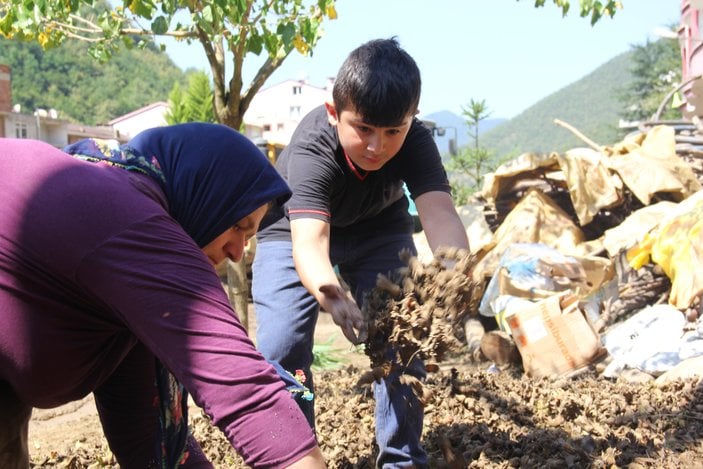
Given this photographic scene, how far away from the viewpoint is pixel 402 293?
7.95ft

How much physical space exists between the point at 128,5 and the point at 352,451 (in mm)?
2436

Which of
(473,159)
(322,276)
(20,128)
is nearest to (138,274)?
(322,276)

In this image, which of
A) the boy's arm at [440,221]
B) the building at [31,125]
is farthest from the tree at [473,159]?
the building at [31,125]

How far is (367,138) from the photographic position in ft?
8.31

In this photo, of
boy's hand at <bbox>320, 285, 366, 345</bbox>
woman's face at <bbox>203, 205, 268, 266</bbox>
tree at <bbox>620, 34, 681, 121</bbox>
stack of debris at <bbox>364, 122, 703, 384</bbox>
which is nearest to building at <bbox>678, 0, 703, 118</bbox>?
stack of debris at <bbox>364, 122, 703, 384</bbox>

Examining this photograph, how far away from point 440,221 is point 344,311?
1.78 ft

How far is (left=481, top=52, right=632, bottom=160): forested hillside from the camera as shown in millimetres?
88500

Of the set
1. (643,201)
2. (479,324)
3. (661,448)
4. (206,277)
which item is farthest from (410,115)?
(643,201)

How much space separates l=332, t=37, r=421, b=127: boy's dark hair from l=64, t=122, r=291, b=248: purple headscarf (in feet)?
2.42

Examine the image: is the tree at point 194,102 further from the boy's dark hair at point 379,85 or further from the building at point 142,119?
the boy's dark hair at point 379,85

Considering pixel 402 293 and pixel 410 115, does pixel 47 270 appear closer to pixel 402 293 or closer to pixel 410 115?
pixel 402 293

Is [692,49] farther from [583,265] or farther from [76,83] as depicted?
[76,83]

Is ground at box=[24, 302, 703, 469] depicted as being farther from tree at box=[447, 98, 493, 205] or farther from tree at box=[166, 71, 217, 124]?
tree at box=[166, 71, 217, 124]

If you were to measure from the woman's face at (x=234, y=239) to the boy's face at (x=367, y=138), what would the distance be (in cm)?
76
